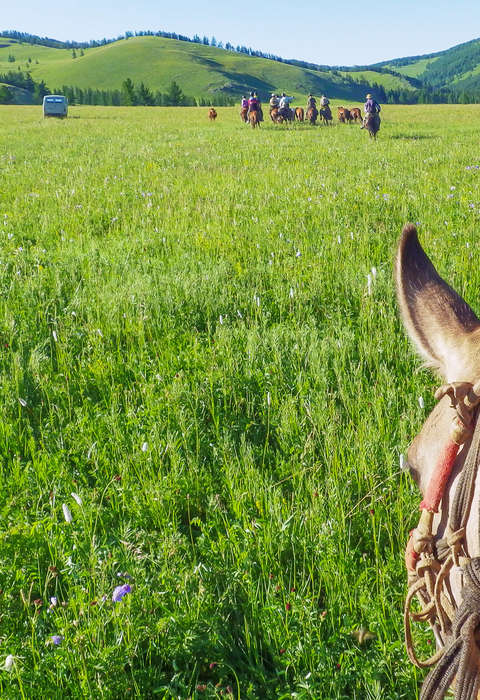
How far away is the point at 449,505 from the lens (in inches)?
45.6

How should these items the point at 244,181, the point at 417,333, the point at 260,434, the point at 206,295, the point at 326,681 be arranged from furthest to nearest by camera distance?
1. the point at 244,181
2. the point at 206,295
3. the point at 260,434
4. the point at 326,681
5. the point at 417,333

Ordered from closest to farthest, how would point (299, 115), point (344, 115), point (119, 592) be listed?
point (119, 592), point (299, 115), point (344, 115)

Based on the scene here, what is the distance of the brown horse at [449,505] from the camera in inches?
40.8

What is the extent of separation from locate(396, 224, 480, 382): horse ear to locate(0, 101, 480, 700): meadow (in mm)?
1363

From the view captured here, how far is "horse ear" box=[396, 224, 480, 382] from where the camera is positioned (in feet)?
4.95

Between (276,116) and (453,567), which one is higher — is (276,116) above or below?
above

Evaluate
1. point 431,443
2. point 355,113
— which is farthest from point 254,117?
point 431,443

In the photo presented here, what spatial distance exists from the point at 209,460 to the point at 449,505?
2.54m

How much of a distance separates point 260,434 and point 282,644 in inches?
65.9

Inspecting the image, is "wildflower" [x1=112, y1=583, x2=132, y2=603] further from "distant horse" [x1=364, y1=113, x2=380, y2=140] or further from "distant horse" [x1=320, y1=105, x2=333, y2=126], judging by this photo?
"distant horse" [x1=320, y1=105, x2=333, y2=126]

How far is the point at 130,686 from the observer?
216 cm

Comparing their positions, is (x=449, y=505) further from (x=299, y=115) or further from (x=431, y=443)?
(x=299, y=115)

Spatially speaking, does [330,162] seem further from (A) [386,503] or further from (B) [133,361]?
(A) [386,503]

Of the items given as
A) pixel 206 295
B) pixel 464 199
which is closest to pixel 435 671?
pixel 206 295
